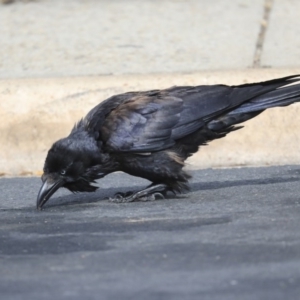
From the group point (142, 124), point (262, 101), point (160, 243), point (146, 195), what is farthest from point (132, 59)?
point (160, 243)

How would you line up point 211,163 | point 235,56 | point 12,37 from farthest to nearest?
point 12,37 < point 235,56 < point 211,163

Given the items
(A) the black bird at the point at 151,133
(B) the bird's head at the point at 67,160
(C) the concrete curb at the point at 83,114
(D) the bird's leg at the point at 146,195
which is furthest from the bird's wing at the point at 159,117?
(C) the concrete curb at the point at 83,114

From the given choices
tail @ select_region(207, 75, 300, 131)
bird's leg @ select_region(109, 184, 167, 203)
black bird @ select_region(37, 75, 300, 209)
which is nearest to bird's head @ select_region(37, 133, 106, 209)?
black bird @ select_region(37, 75, 300, 209)

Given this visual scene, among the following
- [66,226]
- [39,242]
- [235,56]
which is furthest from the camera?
[235,56]

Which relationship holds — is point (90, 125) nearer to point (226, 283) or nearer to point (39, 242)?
point (39, 242)

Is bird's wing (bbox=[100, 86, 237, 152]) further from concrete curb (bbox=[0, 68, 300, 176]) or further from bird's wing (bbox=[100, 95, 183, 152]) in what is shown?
concrete curb (bbox=[0, 68, 300, 176])

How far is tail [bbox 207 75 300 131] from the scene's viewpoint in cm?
708

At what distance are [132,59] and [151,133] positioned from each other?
3028 mm

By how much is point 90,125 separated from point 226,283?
2614mm

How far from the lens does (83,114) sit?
8234 millimetres

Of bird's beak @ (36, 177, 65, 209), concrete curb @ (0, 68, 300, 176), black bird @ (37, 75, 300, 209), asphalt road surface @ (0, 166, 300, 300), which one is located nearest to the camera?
asphalt road surface @ (0, 166, 300, 300)

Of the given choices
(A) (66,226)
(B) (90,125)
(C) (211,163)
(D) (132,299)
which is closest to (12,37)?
(C) (211,163)

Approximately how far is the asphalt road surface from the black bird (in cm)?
18

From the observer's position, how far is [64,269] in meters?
4.84
